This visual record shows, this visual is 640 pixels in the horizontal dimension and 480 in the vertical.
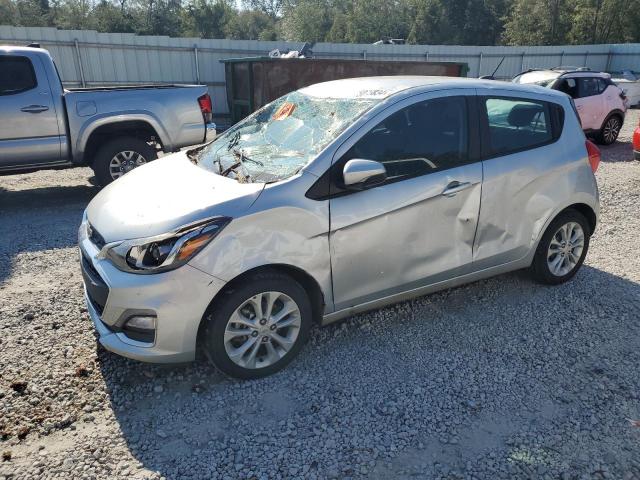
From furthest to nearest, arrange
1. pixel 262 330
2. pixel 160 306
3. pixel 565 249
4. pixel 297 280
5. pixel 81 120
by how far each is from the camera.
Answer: pixel 81 120 → pixel 565 249 → pixel 297 280 → pixel 262 330 → pixel 160 306

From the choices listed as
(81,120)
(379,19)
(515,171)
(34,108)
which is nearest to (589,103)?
(515,171)

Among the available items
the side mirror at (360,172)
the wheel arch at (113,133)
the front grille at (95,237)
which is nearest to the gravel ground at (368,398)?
the front grille at (95,237)

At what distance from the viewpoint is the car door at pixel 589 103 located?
36.9 ft

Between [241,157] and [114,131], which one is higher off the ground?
[241,157]

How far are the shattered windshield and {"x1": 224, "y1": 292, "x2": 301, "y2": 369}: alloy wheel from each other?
78 cm

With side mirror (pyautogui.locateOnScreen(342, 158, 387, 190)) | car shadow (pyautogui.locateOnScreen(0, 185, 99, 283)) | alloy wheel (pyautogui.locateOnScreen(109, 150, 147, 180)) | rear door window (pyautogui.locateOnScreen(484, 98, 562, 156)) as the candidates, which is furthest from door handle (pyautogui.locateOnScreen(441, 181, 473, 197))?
alloy wheel (pyautogui.locateOnScreen(109, 150, 147, 180))

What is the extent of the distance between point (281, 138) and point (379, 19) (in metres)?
56.3

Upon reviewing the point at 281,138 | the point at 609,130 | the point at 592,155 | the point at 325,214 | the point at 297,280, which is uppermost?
the point at 281,138

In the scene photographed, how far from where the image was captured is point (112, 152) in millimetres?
7023

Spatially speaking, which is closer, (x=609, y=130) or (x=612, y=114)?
(x=612, y=114)

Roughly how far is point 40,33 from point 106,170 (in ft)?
28.1

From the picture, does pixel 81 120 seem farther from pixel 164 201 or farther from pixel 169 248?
pixel 169 248

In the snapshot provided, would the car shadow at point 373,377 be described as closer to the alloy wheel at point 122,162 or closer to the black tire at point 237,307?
the black tire at point 237,307

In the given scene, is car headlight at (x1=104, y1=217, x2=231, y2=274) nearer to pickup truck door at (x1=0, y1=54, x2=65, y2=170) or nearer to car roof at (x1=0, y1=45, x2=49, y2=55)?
pickup truck door at (x1=0, y1=54, x2=65, y2=170)
